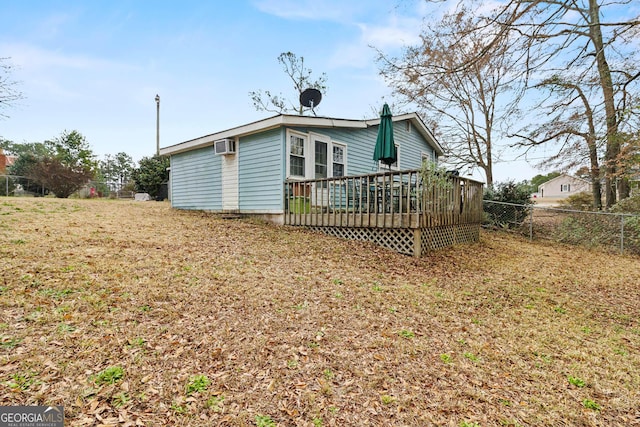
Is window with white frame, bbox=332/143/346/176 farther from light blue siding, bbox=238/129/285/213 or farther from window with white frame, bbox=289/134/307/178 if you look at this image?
light blue siding, bbox=238/129/285/213

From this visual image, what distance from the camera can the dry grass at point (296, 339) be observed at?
2.34 meters

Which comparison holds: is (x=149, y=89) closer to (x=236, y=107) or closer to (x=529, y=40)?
(x=236, y=107)

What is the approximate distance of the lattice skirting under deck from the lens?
6965 millimetres

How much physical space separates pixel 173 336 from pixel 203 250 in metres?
3.19

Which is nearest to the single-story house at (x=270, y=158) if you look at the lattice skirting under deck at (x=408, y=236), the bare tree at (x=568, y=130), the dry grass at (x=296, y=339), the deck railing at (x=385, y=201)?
the deck railing at (x=385, y=201)

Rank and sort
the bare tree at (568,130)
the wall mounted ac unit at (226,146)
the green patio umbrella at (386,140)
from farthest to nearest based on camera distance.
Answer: the bare tree at (568,130), the wall mounted ac unit at (226,146), the green patio umbrella at (386,140)

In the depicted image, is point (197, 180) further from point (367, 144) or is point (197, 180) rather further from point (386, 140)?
point (386, 140)

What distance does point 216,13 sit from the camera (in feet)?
A: 30.2

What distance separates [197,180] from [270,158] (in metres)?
3.96

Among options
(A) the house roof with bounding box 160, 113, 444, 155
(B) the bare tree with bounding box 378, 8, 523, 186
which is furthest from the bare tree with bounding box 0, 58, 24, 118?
(B) the bare tree with bounding box 378, 8, 523, 186

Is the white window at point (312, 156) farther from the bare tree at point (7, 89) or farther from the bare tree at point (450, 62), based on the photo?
the bare tree at point (7, 89)

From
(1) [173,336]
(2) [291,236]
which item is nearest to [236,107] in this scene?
(2) [291,236]

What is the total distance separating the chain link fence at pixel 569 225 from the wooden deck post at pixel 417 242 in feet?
22.1

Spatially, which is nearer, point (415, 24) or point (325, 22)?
point (415, 24)
